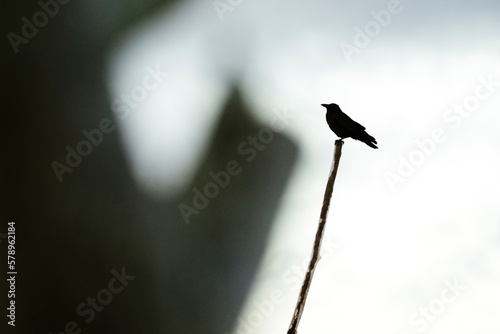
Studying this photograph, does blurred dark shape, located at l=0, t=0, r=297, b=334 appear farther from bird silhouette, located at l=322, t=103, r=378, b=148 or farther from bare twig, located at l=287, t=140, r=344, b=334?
bare twig, located at l=287, t=140, r=344, b=334

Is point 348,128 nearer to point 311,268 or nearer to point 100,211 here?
point 311,268

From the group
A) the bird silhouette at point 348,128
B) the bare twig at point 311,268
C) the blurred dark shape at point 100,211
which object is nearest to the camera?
the bare twig at point 311,268

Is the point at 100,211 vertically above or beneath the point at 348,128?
beneath

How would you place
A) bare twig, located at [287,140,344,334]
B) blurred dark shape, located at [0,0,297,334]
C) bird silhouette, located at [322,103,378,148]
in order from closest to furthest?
bare twig, located at [287,140,344,334]
bird silhouette, located at [322,103,378,148]
blurred dark shape, located at [0,0,297,334]

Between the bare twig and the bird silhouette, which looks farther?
the bird silhouette

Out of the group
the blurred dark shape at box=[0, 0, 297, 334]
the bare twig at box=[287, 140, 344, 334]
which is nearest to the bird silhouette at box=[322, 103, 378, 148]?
the bare twig at box=[287, 140, 344, 334]

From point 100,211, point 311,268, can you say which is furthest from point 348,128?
point 100,211

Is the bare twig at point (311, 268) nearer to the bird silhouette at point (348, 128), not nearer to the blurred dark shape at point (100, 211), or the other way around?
the bird silhouette at point (348, 128)

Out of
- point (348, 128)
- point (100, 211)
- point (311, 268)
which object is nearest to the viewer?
point (311, 268)

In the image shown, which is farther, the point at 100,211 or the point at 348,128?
the point at 100,211

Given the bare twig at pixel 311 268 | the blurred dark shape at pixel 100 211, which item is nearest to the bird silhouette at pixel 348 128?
the bare twig at pixel 311 268
